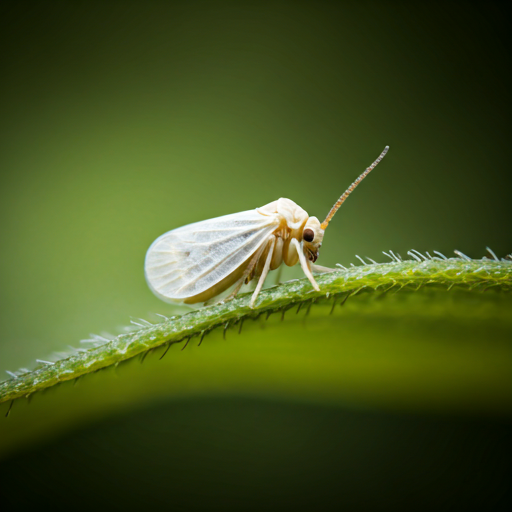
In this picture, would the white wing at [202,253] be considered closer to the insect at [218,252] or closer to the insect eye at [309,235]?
the insect at [218,252]

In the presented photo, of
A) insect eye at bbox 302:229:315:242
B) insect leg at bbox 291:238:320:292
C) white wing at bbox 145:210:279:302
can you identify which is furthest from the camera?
insect eye at bbox 302:229:315:242

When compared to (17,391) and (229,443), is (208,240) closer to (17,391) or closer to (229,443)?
(229,443)

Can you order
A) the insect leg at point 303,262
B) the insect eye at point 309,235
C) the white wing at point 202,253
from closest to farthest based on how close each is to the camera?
the insect leg at point 303,262 → the white wing at point 202,253 → the insect eye at point 309,235

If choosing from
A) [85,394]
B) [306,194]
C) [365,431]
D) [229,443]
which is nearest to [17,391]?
[85,394]

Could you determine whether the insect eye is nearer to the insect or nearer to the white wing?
the insect

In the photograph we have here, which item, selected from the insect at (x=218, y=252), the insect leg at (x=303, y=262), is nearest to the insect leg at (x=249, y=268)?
the insect at (x=218, y=252)

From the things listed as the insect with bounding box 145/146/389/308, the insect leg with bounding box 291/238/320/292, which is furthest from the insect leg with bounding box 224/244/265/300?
the insect leg with bounding box 291/238/320/292

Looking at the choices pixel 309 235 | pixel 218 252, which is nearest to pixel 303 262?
pixel 309 235
